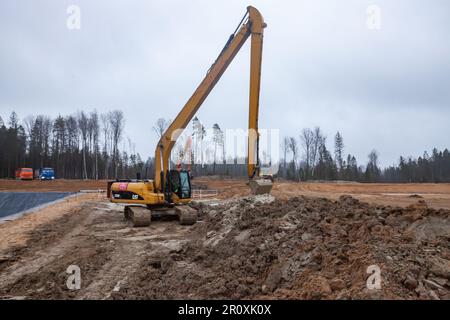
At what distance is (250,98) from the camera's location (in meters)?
11.0

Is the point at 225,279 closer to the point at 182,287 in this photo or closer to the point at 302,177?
the point at 182,287

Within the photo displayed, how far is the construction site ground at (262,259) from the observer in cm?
448

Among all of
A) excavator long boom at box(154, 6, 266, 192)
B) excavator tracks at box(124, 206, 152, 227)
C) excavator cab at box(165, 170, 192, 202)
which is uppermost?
excavator long boom at box(154, 6, 266, 192)

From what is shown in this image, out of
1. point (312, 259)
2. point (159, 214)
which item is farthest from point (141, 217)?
point (312, 259)

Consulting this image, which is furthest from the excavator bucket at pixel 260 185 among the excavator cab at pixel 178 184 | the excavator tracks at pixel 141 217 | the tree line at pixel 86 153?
the tree line at pixel 86 153

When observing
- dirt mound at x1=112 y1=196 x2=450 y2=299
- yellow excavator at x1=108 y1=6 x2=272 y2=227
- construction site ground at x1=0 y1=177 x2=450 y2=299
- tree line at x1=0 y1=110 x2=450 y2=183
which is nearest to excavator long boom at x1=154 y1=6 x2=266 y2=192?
yellow excavator at x1=108 y1=6 x2=272 y2=227

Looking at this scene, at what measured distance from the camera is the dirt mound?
171 inches

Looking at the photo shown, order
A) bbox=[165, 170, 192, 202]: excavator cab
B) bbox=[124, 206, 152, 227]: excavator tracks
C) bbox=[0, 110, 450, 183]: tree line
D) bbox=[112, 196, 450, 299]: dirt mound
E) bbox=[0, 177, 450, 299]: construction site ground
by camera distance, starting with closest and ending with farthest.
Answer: bbox=[112, 196, 450, 299]: dirt mound
bbox=[0, 177, 450, 299]: construction site ground
bbox=[124, 206, 152, 227]: excavator tracks
bbox=[165, 170, 192, 202]: excavator cab
bbox=[0, 110, 450, 183]: tree line

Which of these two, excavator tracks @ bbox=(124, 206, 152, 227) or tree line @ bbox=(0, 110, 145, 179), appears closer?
excavator tracks @ bbox=(124, 206, 152, 227)

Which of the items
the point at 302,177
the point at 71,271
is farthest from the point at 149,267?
the point at 302,177

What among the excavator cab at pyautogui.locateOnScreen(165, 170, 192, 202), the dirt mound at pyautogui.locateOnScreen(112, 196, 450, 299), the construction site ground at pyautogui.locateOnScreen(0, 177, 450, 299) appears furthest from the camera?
the excavator cab at pyautogui.locateOnScreen(165, 170, 192, 202)

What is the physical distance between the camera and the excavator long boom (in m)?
10.9

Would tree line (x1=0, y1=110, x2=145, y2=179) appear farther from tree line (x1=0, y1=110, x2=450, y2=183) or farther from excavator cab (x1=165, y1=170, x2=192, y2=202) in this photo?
excavator cab (x1=165, y1=170, x2=192, y2=202)

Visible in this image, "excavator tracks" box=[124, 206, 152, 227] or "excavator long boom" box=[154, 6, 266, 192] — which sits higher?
"excavator long boom" box=[154, 6, 266, 192]
